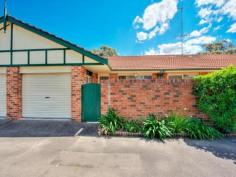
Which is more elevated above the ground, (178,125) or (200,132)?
(178,125)

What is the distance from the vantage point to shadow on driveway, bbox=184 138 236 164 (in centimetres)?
499

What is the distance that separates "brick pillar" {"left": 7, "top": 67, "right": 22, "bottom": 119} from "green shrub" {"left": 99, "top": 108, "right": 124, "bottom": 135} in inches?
190

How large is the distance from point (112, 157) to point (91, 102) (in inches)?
162

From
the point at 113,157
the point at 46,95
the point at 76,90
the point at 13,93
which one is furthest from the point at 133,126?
the point at 13,93

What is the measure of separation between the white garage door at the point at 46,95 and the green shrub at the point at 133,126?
348cm

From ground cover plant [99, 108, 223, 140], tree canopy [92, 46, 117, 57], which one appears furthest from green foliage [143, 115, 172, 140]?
tree canopy [92, 46, 117, 57]

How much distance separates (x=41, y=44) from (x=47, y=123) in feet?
12.8

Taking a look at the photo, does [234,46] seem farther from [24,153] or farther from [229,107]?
[24,153]

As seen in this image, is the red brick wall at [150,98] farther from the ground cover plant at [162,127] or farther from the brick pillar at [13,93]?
the brick pillar at [13,93]

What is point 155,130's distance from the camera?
637 cm

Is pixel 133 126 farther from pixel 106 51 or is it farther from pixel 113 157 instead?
pixel 106 51

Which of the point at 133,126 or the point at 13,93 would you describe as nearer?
the point at 133,126

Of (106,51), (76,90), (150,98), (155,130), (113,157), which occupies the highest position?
(106,51)

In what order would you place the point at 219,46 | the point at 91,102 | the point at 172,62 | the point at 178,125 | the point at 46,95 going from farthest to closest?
the point at 219,46, the point at 172,62, the point at 46,95, the point at 91,102, the point at 178,125
